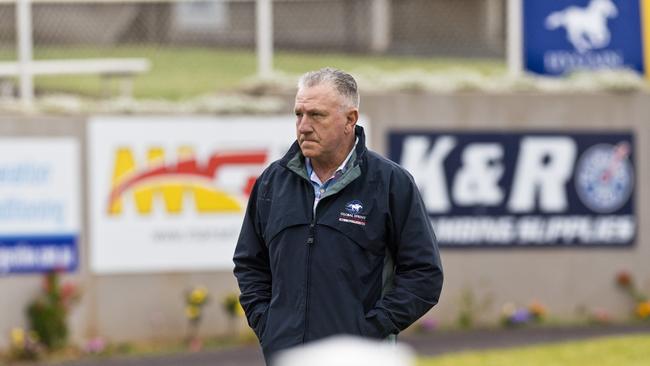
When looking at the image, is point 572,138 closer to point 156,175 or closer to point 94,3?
point 156,175

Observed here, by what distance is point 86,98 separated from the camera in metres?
12.7

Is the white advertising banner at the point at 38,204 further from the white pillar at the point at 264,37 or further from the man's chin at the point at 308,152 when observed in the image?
the man's chin at the point at 308,152

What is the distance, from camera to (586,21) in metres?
13.2

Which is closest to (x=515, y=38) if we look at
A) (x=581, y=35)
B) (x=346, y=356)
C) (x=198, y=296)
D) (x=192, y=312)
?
(x=581, y=35)

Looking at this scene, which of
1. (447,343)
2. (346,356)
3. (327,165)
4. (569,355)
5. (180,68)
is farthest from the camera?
(180,68)

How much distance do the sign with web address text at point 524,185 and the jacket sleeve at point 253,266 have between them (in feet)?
23.9

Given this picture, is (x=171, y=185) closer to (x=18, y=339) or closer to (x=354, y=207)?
(x=18, y=339)

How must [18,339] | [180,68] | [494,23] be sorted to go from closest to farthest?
[18,339]
[180,68]
[494,23]

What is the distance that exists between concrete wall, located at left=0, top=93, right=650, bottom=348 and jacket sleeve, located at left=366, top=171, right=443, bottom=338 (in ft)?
23.6

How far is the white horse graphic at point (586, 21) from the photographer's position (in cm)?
1310

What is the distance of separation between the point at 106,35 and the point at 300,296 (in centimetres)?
848

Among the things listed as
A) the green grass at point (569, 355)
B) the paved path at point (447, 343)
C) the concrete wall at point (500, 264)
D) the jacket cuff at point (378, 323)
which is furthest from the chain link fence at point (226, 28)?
the jacket cuff at point (378, 323)

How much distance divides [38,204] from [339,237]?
727 cm

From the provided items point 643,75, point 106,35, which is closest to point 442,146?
point 643,75
